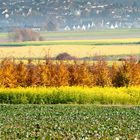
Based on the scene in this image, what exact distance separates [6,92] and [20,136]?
91.0 ft

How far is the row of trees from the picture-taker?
63.4 metres

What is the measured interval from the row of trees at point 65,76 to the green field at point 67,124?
20078 mm

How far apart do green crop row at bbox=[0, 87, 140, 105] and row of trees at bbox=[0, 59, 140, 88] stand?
8607 mm

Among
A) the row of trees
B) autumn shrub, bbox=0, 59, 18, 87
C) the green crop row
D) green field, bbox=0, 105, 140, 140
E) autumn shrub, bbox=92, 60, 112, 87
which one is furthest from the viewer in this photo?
autumn shrub, bbox=92, 60, 112, 87

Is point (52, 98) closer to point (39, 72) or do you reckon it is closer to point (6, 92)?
point (6, 92)

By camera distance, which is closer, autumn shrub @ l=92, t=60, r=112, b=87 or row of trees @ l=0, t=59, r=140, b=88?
row of trees @ l=0, t=59, r=140, b=88

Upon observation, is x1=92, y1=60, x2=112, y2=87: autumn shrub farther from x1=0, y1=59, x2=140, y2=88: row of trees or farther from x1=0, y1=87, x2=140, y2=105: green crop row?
x1=0, y1=87, x2=140, y2=105: green crop row

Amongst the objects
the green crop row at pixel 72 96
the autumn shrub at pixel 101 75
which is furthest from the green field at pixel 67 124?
the autumn shrub at pixel 101 75

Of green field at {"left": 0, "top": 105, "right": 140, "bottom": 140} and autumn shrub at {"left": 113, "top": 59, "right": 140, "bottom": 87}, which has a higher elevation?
green field at {"left": 0, "top": 105, "right": 140, "bottom": 140}

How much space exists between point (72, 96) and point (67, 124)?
69.9 ft

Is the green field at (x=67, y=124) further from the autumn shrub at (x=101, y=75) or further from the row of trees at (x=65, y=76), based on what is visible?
the autumn shrub at (x=101, y=75)

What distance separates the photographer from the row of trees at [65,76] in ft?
208

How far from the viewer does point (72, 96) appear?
5284cm

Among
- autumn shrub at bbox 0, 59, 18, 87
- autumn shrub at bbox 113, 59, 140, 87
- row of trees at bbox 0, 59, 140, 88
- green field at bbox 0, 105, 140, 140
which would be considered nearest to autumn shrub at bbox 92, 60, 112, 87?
row of trees at bbox 0, 59, 140, 88
